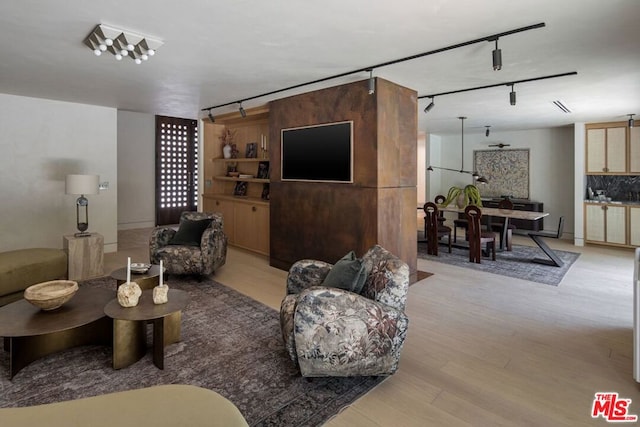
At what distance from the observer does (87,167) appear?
19.0 ft

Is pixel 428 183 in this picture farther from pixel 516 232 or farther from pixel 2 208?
pixel 2 208

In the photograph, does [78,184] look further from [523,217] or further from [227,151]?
[523,217]

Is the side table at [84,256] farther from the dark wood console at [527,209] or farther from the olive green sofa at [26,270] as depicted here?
the dark wood console at [527,209]

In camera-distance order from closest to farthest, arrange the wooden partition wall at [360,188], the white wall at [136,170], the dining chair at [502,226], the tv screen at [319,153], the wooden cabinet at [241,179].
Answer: the wooden partition wall at [360,188] → the tv screen at [319,153] → the wooden cabinet at [241,179] → the dining chair at [502,226] → the white wall at [136,170]

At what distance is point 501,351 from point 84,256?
465 centimetres

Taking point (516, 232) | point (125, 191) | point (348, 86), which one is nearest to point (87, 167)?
point (125, 191)

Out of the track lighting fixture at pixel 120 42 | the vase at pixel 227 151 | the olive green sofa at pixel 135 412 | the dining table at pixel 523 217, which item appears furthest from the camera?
the vase at pixel 227 151

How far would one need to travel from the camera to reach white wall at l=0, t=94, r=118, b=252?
511 cm

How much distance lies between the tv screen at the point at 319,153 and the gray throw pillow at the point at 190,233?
1269 millimetres

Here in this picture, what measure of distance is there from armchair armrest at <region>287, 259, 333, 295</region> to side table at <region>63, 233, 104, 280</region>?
308 cm

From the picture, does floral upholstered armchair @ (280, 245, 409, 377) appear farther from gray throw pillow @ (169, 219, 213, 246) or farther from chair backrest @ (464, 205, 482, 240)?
chair backrest @ (464, 205, 482, 240)

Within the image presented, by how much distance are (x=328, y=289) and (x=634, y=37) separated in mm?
3052

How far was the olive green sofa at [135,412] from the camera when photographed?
103 centimetres

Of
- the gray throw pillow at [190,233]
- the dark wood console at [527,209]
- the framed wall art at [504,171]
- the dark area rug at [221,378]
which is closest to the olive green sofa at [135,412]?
the dark area rug at [221,378]
